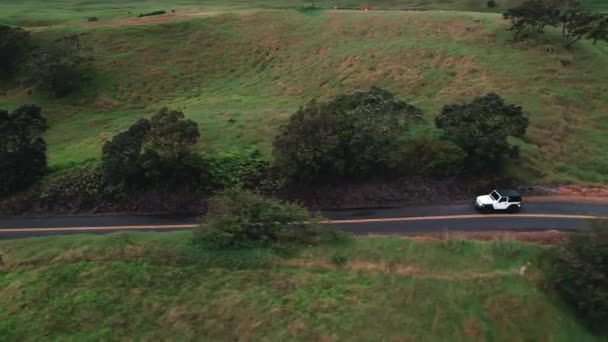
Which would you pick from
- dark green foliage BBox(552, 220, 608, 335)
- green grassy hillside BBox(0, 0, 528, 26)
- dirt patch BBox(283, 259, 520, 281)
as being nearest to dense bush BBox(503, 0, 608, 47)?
A: green grassy hillside BBox(0, 0, 528, 26)

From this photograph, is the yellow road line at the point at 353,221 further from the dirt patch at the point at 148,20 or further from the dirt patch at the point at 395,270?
the dirt patch at the point at 148,20

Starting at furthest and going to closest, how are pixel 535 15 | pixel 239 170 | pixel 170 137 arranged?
pixel 535 15
pixel 239 170
pixel 170 137

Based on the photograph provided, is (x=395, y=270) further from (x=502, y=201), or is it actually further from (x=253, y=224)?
(x=502, y=201)

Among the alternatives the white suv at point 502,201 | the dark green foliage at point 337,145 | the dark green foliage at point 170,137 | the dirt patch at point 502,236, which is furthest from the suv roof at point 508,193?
the dark green foliage at point 170,137

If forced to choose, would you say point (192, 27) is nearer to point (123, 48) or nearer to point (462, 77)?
point (123, 48)

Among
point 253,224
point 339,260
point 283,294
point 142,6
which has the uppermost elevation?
point 142,6

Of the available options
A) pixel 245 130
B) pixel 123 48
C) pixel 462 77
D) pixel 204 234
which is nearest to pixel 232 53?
pixel 123 48

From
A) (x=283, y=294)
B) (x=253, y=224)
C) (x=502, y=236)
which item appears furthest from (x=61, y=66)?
(x=502, y=236)
